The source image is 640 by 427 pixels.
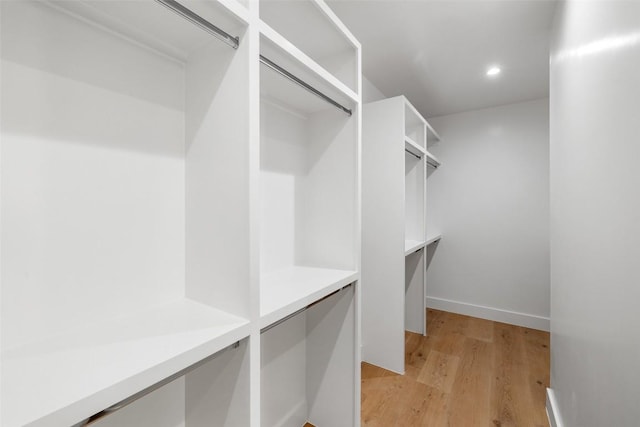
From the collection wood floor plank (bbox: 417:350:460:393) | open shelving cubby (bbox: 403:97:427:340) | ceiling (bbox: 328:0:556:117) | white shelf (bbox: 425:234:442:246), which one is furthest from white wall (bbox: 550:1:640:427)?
white shelf (bbox: 425:234:442:246)

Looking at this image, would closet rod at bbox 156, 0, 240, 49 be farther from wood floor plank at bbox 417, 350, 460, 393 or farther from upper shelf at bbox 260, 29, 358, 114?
wood floor plank at bbox 417, 350, 460, 393

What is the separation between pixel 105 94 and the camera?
2.60 feet

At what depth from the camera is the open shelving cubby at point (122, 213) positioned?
0.63m

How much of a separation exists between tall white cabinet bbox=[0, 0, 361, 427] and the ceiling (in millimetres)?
807

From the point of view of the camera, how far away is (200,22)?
0.77 meters

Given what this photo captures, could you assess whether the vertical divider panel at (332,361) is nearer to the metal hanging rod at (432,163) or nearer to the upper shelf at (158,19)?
the upper shelf at (158,19)

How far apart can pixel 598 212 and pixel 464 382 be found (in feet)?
5.43

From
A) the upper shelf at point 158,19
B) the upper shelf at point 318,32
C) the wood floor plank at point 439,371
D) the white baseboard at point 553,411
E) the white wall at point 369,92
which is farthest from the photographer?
the white wall at point 369,92

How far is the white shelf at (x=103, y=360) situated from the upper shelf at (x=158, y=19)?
80 centimetres

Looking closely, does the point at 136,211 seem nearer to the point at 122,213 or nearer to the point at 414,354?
the point at 122,213

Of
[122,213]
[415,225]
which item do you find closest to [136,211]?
[122,213]

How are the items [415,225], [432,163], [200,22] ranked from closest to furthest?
[200,22] → [415,225] → [432,163]

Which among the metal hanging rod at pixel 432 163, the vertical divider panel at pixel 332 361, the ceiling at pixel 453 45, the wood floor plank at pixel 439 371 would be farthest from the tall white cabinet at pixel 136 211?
the metal hanging rod at pixel 432 163

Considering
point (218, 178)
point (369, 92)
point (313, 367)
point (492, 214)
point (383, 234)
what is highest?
point (369, 92)
